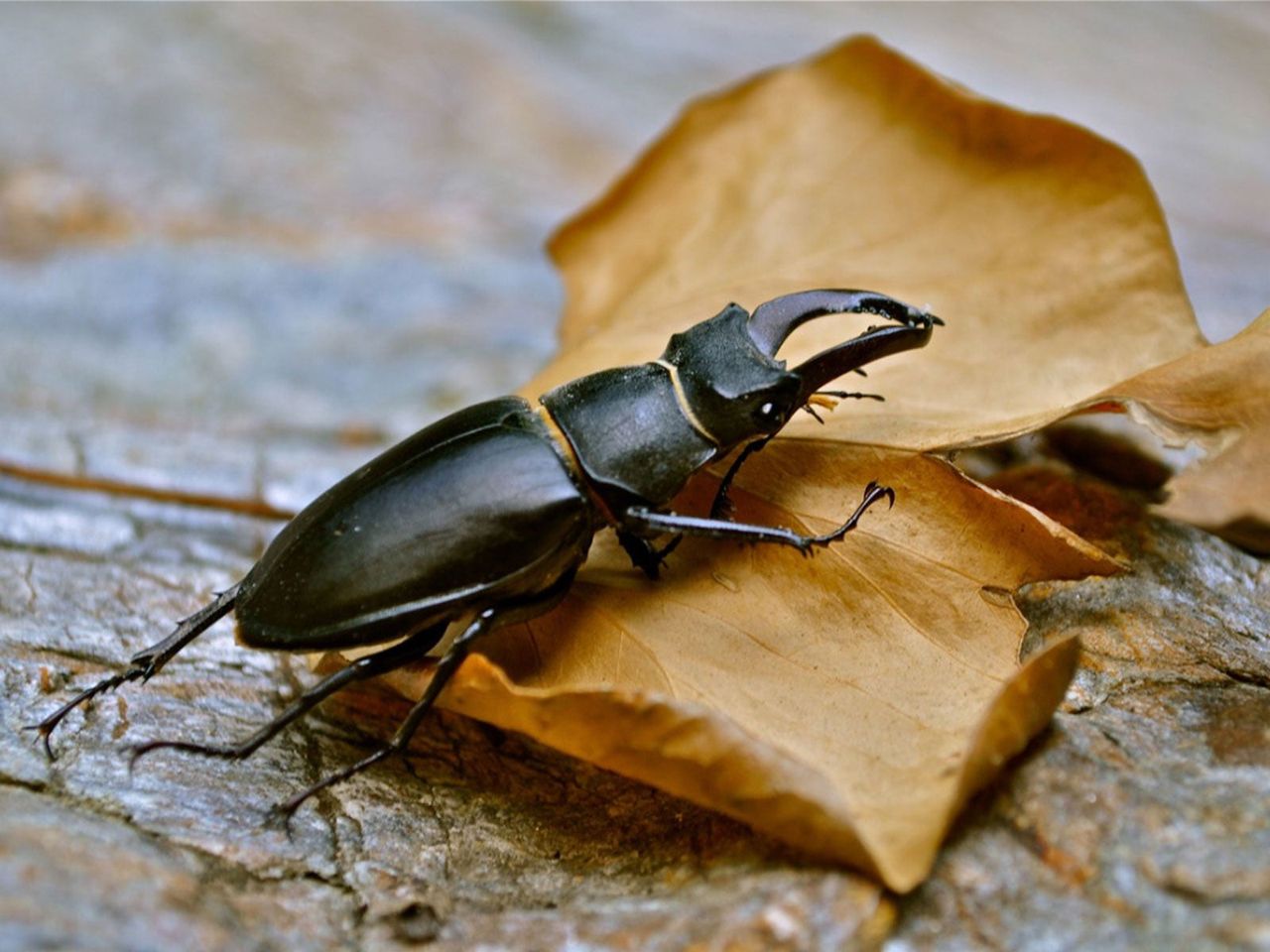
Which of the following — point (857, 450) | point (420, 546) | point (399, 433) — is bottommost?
point (399, 433)

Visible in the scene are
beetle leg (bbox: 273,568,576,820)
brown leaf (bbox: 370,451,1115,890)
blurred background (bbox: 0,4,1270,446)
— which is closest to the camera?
brown leaf (bbox: 370,451,1115,890)

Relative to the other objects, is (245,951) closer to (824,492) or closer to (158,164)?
(824,492)

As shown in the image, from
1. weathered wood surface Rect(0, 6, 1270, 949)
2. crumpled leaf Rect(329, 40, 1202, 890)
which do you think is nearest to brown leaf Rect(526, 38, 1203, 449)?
crumpled leaf Rect(329, 40, 1202, 890)

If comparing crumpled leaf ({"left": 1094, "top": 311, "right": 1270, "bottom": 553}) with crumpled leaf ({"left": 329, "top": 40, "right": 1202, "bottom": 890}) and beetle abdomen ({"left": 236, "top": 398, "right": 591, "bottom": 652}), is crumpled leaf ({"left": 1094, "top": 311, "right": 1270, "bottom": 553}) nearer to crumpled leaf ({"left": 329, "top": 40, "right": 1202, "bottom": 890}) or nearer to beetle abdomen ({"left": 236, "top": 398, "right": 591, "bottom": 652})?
crumpled leaf ({"left": 329, "top": 40, "right": 1202, "bottom": 890})

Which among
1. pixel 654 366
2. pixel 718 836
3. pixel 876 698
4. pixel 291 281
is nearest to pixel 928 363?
pixel 654 366

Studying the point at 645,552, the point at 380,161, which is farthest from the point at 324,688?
the point at 380,161

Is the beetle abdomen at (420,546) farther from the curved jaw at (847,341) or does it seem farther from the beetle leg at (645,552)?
the curved jaw at (847,341)

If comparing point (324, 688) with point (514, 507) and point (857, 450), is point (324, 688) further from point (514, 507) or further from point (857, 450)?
point (857, 450)
